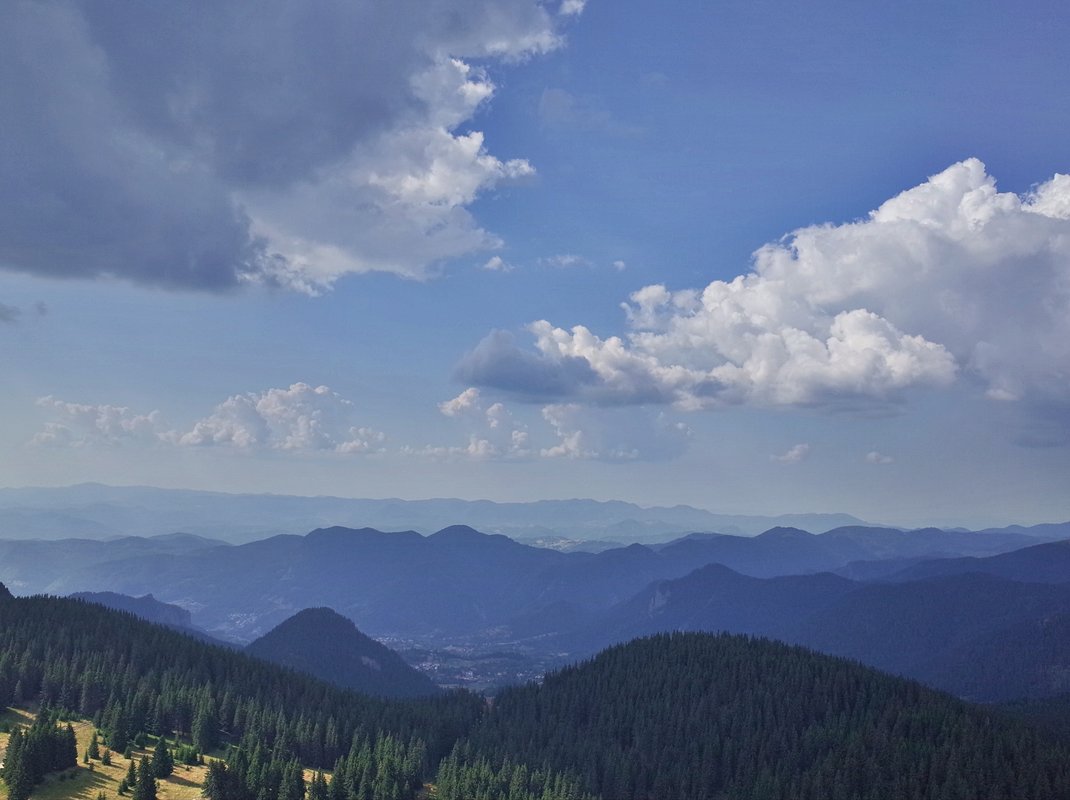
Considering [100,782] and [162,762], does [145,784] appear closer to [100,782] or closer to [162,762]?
[162,762]

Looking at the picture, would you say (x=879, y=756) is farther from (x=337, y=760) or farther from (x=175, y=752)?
(x=175, y=752)

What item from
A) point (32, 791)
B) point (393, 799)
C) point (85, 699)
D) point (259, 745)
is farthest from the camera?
point (85, 699)

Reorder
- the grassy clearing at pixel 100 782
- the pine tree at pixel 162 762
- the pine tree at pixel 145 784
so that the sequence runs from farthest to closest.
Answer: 1. the pine tree at pixel 162 762
2. the grassy clearing at pixel 100 782
3. the pine tree at pixel 145 784

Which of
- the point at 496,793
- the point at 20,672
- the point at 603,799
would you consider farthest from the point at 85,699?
the point at 603,799

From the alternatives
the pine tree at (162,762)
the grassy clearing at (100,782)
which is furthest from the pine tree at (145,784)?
the pine tree at (162,762)

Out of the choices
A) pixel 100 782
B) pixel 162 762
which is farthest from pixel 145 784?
pixel 100 782

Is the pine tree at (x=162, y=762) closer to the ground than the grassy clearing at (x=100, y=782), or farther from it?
farther from it

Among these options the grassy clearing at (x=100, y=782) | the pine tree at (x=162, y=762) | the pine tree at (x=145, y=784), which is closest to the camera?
the pine tree at (x=145, y=784)

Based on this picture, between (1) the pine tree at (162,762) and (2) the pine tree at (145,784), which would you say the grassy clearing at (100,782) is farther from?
(2) the pine tree at (145,784)

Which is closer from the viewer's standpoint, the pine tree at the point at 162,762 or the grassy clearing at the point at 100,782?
the grassy clearing at the point at 100,782
